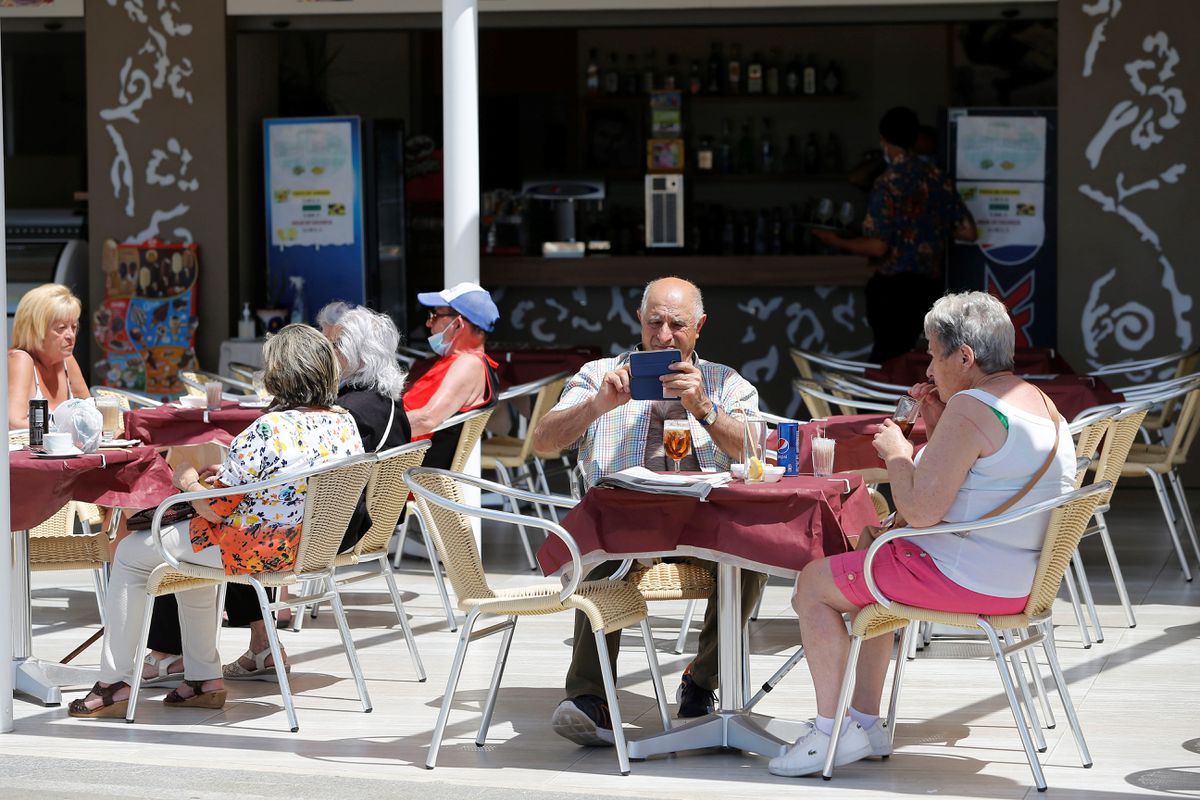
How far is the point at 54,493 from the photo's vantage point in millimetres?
4887

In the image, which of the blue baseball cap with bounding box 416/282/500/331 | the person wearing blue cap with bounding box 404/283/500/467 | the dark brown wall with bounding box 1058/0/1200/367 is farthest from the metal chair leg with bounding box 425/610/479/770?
the dark brown wall with bounding box 1058/0/1200/367

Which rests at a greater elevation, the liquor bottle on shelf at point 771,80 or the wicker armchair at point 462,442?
the liquor bottle on shelf at point 771,80

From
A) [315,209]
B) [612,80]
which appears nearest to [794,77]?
[612,80]

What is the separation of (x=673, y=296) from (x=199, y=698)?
185 centimetres

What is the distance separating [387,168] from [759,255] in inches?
92.6

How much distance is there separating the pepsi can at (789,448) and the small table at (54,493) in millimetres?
1918

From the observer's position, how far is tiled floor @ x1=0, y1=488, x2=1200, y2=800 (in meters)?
4.12

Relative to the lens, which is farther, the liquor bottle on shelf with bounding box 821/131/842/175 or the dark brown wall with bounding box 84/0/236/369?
the liquor bottle on shelf with bounding box 821/131/842/175

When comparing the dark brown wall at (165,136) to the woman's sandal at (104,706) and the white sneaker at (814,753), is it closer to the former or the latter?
the woman's sandal at (104,706)

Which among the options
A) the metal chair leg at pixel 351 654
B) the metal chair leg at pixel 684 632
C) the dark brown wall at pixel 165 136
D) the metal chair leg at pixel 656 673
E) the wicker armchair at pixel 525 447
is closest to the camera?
the metal chair leg at pixel 656 673

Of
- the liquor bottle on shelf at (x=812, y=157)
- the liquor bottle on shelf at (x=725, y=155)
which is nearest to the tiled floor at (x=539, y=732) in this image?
the liquor bottle on shelf at (x=725, y=155)

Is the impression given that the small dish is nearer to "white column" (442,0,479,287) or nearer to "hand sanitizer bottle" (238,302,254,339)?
"white column" (442,0,479,287)

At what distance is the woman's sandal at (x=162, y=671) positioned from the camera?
5.21 metres

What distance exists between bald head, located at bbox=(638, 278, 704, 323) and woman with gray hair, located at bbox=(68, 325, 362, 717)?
939 mm
